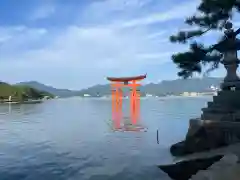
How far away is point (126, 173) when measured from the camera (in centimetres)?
1753

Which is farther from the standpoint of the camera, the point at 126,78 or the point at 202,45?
the point at 126,78

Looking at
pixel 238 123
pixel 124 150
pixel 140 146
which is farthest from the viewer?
pixel 140 146

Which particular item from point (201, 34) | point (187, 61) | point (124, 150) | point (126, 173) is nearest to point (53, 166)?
point (126, 173)

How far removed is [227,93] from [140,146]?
1170 cm

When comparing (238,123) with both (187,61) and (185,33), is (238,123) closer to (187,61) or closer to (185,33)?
(187,61)

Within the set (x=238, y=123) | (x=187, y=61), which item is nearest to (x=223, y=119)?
(x=238, y=123)

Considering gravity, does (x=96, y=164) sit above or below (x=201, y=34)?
below

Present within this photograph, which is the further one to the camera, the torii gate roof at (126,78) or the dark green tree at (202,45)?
the torii gate roof at (126,78)

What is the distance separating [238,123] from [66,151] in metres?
14.0

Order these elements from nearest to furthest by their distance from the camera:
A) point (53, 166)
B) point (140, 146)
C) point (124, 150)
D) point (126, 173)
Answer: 1. point (126, 173)
2. point (53, 166)
3. point (124, 150)
4. point (140, 146)

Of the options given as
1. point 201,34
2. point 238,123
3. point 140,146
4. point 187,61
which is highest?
point 201,34

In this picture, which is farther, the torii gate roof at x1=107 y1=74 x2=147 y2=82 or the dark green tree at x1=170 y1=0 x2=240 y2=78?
the torii gate roof at x1=107 y1=74 x2=147 y2=82

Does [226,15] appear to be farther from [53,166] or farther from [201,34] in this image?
[53,166]

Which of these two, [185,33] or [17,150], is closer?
[185,33]
